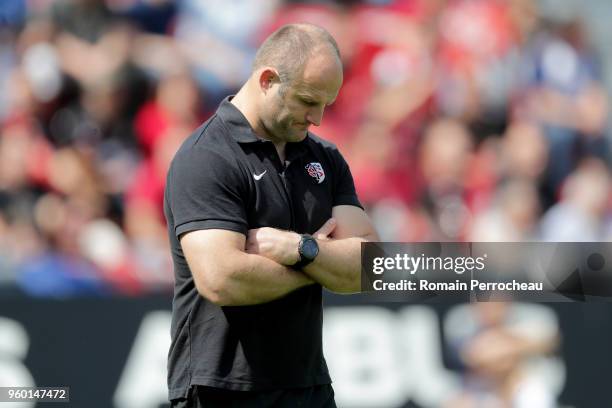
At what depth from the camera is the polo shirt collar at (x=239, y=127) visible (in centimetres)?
330

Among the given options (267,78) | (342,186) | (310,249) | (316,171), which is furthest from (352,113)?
(310,249)

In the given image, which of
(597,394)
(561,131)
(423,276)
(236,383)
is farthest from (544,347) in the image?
(236,383)

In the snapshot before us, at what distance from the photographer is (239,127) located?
332 centimetres

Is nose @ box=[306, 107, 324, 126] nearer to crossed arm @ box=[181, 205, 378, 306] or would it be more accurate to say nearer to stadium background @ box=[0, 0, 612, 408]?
crossed arm @ box=[181, 205, 378, 306]

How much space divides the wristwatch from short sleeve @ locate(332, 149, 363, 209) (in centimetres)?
33

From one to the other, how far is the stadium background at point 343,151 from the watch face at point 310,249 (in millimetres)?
2745

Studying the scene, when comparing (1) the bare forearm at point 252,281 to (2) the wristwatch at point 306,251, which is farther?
(2) the wristwatch at point 306,251

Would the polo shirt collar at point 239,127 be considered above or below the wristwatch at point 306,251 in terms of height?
above

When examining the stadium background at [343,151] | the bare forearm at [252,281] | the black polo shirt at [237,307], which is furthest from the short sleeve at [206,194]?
the stadium background at [343,151]

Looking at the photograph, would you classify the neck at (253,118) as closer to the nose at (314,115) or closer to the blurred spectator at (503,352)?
the nose at (314,115)

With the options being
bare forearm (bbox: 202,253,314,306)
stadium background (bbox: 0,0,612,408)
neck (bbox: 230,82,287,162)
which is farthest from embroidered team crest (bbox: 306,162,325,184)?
stadium background (bbox: 0,0,612,408)

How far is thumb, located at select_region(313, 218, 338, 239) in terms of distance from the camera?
3396mm

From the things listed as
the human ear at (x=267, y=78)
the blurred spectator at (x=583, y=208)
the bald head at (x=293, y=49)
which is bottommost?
the human ear at (x=267, y=78)

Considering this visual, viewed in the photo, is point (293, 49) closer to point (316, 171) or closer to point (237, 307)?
point (316, 171)
